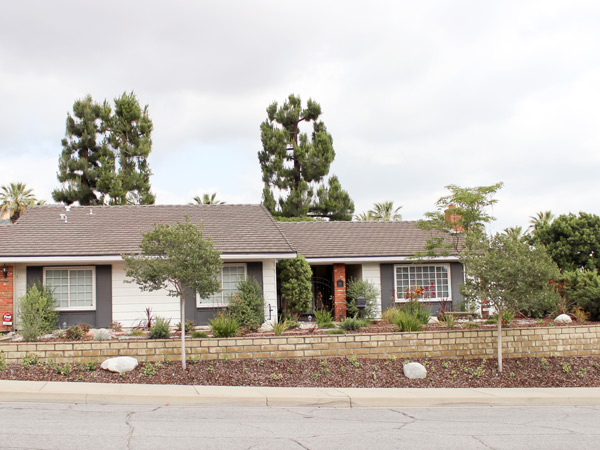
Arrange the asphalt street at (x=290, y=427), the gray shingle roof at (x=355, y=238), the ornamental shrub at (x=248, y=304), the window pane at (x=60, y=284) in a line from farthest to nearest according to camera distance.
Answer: the gray shingle roof at (x=355, y=238)
the window pane at (x=60, y=284)
the ornamental shrub at (x=248, y=304)
the asphalt street at (x=290, y=427)

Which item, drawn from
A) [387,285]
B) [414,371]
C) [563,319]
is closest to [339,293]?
[387,285]

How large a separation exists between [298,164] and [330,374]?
3088cm

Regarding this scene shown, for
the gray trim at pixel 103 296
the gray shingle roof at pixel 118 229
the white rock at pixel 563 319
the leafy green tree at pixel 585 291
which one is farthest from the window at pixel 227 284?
the leafy green tree at pixel 585 291

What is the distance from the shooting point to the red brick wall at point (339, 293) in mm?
21344

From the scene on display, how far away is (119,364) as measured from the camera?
1202 cm

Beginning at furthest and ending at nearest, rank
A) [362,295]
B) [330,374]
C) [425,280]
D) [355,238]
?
[355,238] < [425,280] < [362,295] < [330,374]

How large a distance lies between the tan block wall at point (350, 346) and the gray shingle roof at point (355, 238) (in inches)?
299

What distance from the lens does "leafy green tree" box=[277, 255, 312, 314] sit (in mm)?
19609

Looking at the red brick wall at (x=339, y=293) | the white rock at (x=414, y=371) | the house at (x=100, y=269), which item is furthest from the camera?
the red brick wall at (x=339, y=293)

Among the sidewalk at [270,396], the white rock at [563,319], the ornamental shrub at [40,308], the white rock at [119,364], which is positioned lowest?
the sidewalk at [270,396]

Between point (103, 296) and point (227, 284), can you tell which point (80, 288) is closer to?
point (103, 296)

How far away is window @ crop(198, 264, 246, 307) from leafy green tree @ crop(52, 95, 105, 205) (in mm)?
25841

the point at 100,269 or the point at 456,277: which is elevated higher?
the point at 100,269

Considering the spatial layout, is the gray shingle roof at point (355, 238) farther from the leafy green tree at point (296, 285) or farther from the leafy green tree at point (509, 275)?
the leafy green tree at point (509, 275)
